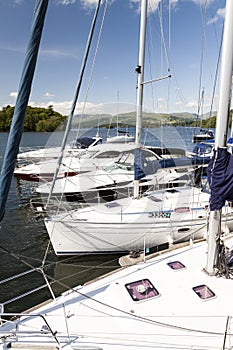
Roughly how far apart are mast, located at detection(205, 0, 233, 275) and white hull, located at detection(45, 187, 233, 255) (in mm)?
3565

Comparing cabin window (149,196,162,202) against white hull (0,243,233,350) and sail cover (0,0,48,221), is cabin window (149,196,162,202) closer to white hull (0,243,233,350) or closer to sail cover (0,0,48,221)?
white hull (0,243,233,350)

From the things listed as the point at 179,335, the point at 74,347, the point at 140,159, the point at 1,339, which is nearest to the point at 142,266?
the point at 179,335

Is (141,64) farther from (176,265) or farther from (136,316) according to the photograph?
(136,316)

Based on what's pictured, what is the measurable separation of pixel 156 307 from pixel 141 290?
39cm

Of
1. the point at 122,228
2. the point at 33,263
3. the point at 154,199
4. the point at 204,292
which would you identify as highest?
the point at 154,199

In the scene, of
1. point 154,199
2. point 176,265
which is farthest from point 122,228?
point 176,265

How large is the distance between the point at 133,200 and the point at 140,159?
156 cm

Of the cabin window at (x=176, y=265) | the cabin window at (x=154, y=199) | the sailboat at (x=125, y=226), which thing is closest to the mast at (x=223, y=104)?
the cabin window at (x=176, y=265)

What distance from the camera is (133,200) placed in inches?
376

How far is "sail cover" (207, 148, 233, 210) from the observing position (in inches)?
164

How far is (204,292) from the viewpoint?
13.3 feet

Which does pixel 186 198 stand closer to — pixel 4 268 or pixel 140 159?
pixel 140 159

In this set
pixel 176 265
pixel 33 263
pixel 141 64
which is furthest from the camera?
pixel 141 64

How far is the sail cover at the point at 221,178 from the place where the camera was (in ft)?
13.7
